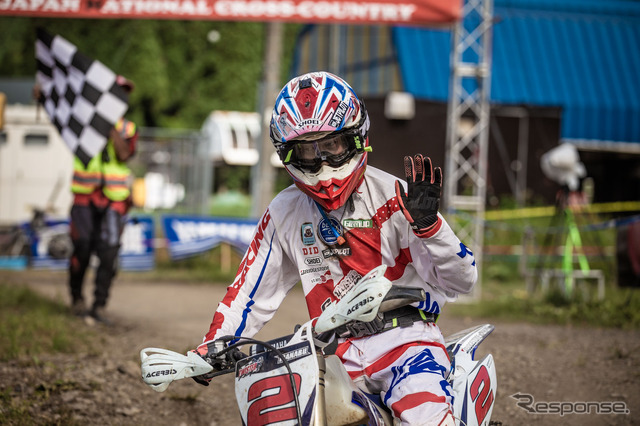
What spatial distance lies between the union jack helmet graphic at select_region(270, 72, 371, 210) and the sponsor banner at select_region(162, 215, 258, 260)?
10.9 meters

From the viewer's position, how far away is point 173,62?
3669cm

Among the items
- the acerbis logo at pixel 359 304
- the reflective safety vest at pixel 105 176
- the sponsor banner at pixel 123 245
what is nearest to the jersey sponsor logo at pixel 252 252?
the acerbis logo at pixel 359 304

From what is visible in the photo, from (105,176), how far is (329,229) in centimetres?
564

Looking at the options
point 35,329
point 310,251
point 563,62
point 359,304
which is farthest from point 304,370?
point 563,62

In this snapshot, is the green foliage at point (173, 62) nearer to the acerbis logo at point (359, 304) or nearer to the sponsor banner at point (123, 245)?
the sponsor banner at point (123, 245)

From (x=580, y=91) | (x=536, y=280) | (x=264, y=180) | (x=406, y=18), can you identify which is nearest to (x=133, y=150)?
(x=406, y=18)

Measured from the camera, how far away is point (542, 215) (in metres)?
18.6

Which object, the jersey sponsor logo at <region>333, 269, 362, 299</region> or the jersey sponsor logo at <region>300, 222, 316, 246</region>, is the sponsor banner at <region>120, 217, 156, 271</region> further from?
the jersey sponsor logo at <region>333, 269, 362, 299</region>

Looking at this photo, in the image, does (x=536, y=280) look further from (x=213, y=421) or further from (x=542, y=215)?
(x=213, y=421)

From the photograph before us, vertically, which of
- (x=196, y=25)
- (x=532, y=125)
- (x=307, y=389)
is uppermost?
(x=196, y=25)

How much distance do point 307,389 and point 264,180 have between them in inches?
468

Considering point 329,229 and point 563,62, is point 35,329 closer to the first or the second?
point 329,229
